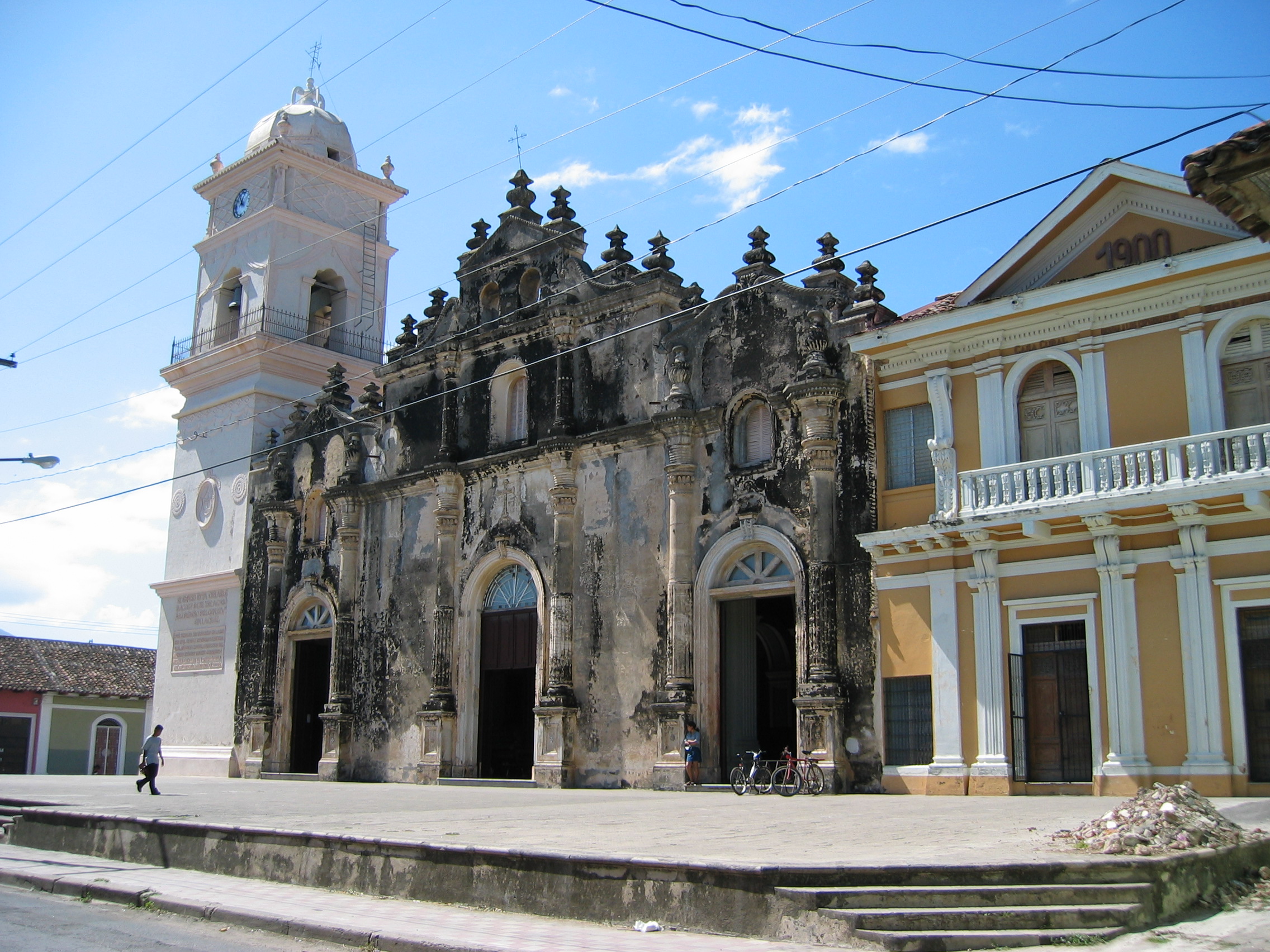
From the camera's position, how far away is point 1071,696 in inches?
659

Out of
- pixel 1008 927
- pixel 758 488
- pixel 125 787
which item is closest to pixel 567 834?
pixel 1008 927

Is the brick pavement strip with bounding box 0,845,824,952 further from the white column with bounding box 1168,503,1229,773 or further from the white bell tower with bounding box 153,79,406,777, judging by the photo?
the white bell tower with bounding box 153,79,406,777

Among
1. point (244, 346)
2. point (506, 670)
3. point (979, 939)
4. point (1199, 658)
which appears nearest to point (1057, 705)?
point (1199, 658)

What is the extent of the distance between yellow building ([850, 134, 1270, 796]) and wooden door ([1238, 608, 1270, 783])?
3 centimetres

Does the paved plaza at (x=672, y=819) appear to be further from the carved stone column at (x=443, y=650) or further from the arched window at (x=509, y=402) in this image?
the arched window at (x=509, y=402)

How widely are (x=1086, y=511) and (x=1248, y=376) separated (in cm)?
284

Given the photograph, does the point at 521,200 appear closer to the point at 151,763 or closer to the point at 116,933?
the point at 151,763

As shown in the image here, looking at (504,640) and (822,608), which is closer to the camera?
(822,608)

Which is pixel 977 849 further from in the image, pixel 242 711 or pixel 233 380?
pixel 233 380

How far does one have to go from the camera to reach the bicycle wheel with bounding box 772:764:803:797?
59.4 ft

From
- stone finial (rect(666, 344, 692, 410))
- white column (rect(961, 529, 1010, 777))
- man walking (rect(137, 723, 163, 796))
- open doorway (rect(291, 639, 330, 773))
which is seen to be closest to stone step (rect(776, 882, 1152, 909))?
white column (rect(961, 529, 1010, 777))

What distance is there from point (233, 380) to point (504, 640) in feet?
42.8

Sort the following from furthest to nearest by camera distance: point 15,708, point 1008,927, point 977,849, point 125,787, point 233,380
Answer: point 15,708
point 233,380
point 125,787
point 977,849
point 1008,927

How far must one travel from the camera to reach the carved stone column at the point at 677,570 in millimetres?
20547
